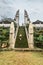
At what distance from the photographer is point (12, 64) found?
43.0ft

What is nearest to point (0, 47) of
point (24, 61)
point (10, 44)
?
point (10, 44)

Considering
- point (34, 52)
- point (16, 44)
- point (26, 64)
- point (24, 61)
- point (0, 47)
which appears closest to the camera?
point (26, 64)

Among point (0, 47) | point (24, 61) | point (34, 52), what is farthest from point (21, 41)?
point (24, 61)

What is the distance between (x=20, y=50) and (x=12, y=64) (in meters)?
5.07

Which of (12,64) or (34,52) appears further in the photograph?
(34,52)

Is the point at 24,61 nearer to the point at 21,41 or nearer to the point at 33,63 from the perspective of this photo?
the point at 33,63

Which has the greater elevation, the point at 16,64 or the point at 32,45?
the point at 32,45

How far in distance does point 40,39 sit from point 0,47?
4.68 meters

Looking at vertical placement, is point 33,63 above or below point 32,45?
below

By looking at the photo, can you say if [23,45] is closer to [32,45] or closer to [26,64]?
[32,45]

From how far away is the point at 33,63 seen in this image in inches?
524

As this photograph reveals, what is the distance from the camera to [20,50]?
18.1 metres

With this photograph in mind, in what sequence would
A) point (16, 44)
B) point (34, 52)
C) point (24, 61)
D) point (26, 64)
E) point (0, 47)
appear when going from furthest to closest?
point (16, 44) → point (0, 47) → point (34, 52) → point (24, 61) → point (26, 64)

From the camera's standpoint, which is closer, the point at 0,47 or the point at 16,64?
the point at 16,64
